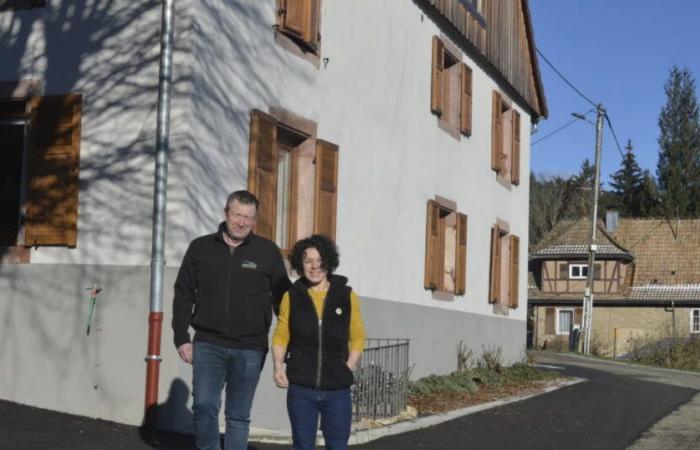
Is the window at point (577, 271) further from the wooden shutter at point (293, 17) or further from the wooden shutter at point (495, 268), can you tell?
the wooden shutter at point (293, 17)

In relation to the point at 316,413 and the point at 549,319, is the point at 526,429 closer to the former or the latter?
the point at 316,413

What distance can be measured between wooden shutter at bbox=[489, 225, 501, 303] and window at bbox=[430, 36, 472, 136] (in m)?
2.46

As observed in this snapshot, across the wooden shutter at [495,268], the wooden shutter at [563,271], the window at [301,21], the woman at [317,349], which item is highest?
the window at [301,21]

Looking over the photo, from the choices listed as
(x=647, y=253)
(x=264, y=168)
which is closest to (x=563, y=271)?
(x=647, y=253)

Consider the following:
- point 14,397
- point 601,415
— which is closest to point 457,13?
point 601,415

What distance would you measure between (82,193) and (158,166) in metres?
1.03

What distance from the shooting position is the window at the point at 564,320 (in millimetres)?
55194

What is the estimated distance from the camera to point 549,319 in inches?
2194

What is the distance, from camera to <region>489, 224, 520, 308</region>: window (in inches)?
787

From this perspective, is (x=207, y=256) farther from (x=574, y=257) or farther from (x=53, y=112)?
(x=574, y=257)

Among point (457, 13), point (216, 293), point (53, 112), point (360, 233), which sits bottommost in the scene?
point (216, 293)

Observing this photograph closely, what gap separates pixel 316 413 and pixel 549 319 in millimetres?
50786

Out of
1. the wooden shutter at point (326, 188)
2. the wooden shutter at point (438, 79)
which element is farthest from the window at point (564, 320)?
the wooden shutter at point (326, 188)

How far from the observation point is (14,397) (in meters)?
10.4
